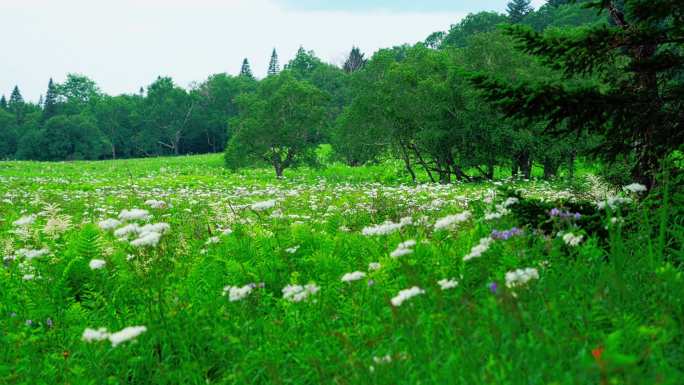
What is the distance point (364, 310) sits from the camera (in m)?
3.74

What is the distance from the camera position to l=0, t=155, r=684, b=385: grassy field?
2555 millimetres

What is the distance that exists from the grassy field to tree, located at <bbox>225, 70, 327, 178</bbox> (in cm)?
2065

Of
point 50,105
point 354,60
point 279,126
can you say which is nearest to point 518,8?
point 354,60

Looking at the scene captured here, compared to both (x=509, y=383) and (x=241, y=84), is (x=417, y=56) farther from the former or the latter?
(x=241, y=84)

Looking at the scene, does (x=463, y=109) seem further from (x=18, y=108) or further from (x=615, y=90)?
(x=18, y=108)

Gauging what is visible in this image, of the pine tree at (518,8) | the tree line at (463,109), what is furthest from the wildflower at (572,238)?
the pine tree at (518,8)

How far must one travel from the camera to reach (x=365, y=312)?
151 inches

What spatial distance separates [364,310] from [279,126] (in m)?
23.6

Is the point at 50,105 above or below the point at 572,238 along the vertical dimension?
above

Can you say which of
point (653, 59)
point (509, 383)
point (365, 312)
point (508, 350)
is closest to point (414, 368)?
point (508, 350)

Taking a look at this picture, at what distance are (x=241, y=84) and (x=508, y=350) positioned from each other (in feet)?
259

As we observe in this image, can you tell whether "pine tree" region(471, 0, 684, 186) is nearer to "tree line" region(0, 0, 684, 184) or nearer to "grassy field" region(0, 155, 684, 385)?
"tree line" region(0, 0, 684, 184)

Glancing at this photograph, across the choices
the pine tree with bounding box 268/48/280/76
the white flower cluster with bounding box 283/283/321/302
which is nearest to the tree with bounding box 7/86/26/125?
the pine tree with bounding box 268/48/280/76

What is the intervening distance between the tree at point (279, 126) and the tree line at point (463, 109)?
2.5 inches
